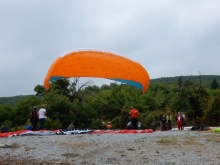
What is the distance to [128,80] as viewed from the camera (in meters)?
18.2

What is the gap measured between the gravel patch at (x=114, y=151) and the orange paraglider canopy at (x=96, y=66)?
16.7 feet

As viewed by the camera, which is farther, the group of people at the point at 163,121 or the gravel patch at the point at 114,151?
the group of people at the point at 163,121

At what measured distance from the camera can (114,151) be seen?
10812mm

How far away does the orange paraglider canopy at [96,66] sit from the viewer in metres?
17.6

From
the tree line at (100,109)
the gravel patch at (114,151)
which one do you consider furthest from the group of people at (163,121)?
the gravel patch at (114,151)

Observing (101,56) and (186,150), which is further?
(101,56)

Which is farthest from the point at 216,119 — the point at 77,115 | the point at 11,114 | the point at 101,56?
the point at 11,114

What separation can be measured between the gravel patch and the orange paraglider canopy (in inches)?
200

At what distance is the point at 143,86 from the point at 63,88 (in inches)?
1320

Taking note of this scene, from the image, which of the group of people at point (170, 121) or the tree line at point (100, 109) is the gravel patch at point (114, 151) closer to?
the group of people at point (170, 121)

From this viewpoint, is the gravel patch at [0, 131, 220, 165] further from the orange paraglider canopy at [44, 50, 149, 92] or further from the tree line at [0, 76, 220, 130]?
the tree line at [0, 76, 220, 130]

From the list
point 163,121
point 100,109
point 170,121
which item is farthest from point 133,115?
point 100,109

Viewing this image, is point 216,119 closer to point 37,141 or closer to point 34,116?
point 34,116

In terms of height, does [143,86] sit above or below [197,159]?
above
